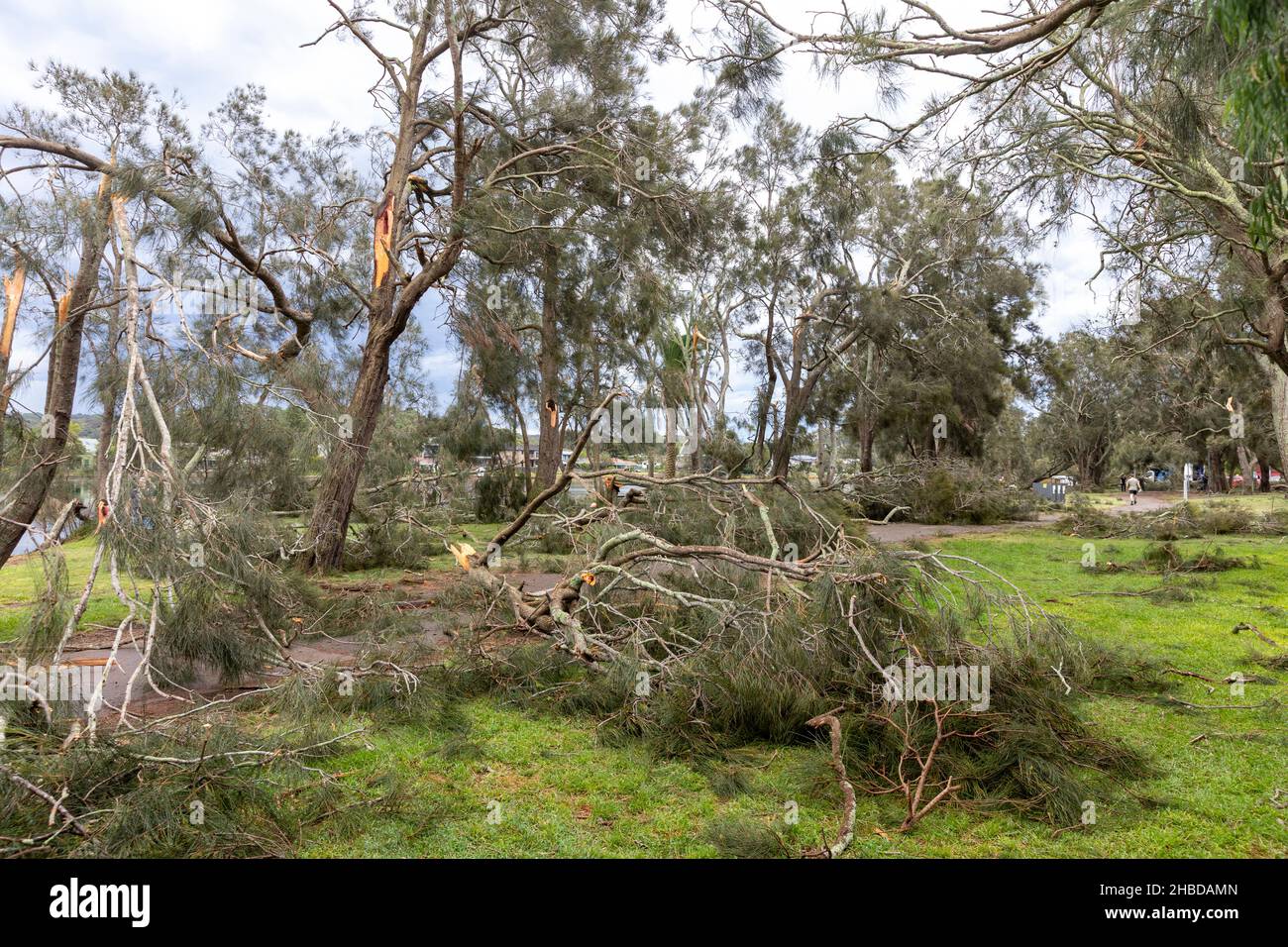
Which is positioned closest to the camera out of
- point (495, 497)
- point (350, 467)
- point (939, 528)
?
point (350, 467)

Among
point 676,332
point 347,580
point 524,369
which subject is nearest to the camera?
point 347,580

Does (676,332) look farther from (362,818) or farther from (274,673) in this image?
(362,818)

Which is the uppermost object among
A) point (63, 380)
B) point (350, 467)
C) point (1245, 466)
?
point (63, 380)

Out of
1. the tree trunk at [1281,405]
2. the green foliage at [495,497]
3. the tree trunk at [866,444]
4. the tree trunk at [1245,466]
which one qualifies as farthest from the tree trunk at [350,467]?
the tree trunk at [1245,466]

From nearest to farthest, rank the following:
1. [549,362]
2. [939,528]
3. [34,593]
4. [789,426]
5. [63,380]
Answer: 1. [34,593]
2. [63,380]
3. [549,362]
4. [789,426]
5. [939,528]

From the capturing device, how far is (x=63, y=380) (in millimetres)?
6562

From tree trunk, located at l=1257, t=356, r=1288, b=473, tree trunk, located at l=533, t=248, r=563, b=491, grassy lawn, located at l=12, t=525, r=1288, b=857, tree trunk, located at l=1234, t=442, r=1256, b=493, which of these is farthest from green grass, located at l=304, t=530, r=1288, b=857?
tree trunk, located at l=1234, t=442, r=1256, b=493

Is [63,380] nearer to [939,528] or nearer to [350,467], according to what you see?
[350,467]

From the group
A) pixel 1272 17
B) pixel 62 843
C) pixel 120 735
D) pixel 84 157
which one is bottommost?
pixel 62 843

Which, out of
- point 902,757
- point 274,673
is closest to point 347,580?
point 274,673

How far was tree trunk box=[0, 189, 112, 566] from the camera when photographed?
241 inches

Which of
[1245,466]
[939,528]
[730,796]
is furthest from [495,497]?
[1245,466]

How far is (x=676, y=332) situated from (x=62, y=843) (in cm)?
1690
